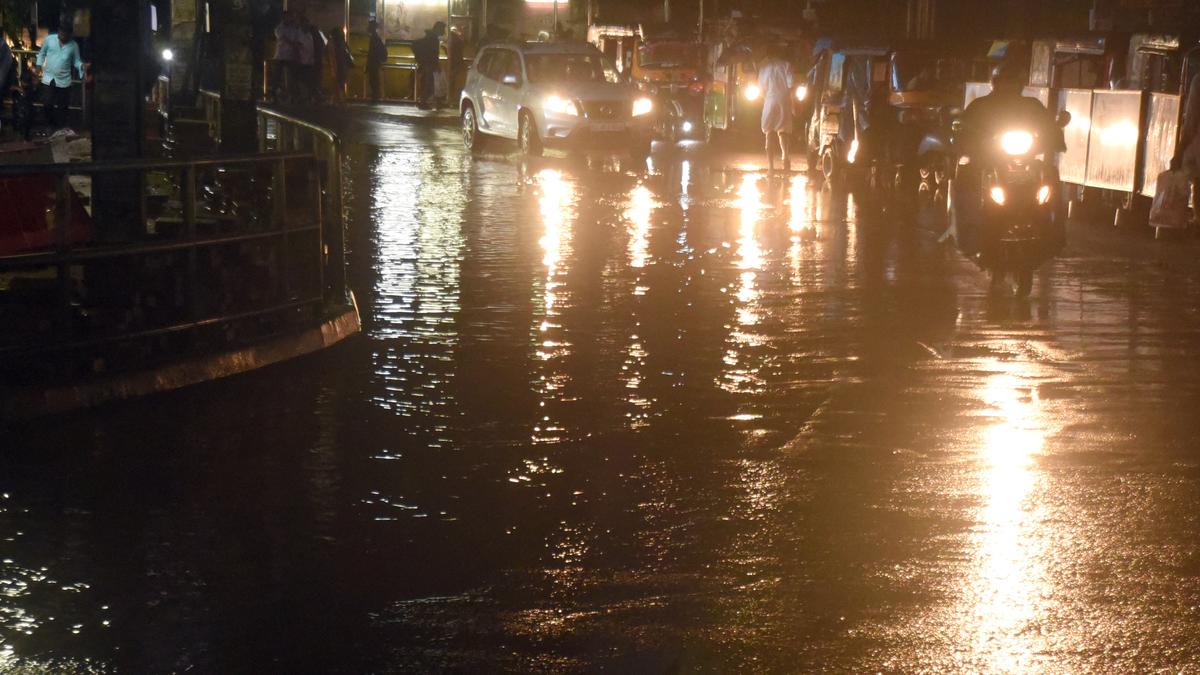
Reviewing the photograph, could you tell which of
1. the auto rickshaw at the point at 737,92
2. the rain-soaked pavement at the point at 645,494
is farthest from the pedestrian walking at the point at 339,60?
the rain-soaked pavement at the point at 645,494

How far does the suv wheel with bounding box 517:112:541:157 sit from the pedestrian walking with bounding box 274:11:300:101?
9.73 meters

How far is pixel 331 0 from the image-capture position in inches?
1954

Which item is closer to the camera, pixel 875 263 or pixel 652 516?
pixel 652 516

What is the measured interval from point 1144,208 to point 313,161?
11286 mm

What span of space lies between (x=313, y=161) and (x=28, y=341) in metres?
2.56

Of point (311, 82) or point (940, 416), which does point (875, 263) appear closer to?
point (940, 416)

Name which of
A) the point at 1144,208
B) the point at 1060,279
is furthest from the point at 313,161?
the point at 1144,208

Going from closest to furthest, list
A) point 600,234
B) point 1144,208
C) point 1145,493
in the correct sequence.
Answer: point 1145,493, point 600,234, point 1144,208

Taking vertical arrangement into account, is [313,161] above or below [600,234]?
above

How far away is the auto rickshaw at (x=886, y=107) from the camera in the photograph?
22.5m

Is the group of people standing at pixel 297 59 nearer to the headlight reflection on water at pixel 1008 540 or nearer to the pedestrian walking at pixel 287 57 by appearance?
the pedestrian walking at pixel 287 57

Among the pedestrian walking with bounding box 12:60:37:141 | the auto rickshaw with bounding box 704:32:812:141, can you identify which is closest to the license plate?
the auto rickshaw with bounding box 704:32:812:141

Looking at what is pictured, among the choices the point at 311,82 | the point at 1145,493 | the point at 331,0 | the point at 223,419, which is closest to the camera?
the point at 1145,493

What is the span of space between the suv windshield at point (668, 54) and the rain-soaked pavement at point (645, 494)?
2488 cm
